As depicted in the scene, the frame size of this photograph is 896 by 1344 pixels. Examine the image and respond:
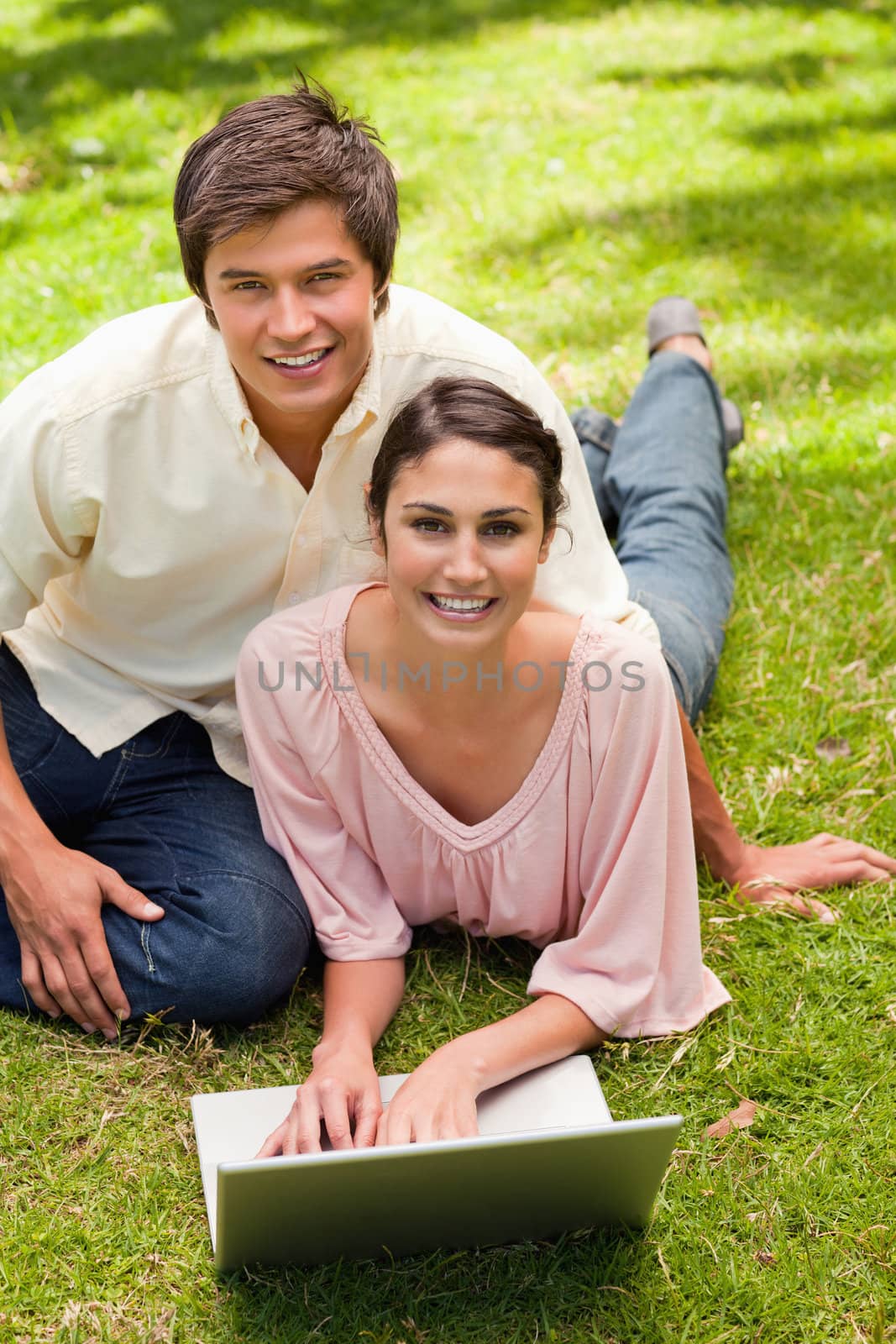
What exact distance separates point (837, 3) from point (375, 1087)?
6.19m

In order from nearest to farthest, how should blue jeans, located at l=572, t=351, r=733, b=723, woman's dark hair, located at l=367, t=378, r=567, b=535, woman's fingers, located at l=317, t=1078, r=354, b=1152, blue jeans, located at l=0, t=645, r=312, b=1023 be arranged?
woman's fingers, located at l=317, t=1078, r=354, b=1152 → woman's dark hair, located at l=367, t=378, r=567, b=535 → blue jeans, located at l=0, t=645, r=312, b=1023 → blue jeans, located at l=572, t=351, r=733, b=723

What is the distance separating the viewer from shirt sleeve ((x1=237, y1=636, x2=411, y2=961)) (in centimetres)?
226

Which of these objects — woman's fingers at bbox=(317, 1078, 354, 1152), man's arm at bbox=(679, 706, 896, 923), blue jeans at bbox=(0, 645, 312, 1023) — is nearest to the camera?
woman's fingers at bbox=(317, 1078, 354, 1152)

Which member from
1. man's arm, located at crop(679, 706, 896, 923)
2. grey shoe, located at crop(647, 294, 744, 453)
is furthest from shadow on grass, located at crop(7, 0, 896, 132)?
man's arm, located at crop(679, 706, 896, 923)

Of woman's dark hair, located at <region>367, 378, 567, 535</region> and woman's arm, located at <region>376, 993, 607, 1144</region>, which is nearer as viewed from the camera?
woman's arm, located at <region>376, 993, 607, 1144</region>

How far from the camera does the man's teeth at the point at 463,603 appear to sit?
204 cm

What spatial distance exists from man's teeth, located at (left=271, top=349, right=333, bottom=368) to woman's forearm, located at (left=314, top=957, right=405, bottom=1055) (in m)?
0.95

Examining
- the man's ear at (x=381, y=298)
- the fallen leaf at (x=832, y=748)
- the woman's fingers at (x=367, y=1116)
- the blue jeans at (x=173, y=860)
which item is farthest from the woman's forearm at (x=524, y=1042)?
the man's ear at (x=381, y=298)

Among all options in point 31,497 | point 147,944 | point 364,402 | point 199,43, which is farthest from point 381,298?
point 199,43

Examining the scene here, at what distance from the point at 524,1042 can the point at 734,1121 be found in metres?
0.34

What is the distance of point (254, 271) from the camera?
6.97 feet

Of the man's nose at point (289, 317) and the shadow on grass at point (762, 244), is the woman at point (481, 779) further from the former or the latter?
the shadow on grass at point (762, 244)

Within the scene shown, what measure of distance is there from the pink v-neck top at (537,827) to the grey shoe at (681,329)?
1.46 meters

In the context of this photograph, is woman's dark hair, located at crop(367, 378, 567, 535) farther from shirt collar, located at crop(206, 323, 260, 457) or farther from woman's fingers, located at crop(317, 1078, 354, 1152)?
woman's fingers, located at crop(317, 1078, 354, 1152)
